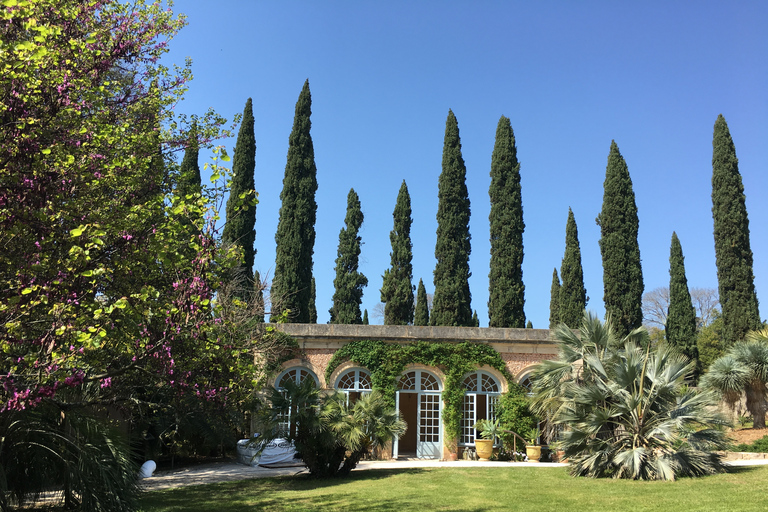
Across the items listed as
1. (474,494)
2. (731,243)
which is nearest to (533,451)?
(474,494)

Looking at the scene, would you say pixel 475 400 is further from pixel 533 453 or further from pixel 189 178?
pixel 189 178

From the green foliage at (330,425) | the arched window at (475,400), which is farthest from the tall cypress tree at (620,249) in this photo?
the green foliage at (330,425)

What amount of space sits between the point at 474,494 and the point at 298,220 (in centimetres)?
1980

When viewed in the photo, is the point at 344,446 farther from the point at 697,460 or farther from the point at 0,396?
the point at 0,396

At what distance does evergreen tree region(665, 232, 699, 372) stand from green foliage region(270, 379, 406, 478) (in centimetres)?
2030

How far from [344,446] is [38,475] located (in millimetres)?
6910

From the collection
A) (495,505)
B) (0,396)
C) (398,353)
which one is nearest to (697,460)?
(495,505)

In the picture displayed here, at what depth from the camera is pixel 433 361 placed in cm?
1884

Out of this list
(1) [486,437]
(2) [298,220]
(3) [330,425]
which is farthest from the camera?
(2) [298,220]

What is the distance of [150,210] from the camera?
297 inches

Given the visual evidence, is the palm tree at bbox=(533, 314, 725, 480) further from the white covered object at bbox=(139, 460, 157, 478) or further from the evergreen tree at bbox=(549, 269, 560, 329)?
the evergreen tree at bbox=(549, 269, 560, 329)

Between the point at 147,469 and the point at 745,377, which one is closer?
the point at 147,469

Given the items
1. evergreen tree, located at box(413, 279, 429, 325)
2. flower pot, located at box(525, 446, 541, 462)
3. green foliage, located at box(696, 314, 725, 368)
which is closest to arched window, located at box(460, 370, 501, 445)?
flower pot, located at box(525, 446, 541, 462)

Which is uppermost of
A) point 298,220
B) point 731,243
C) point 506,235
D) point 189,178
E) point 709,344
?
point 298,220
